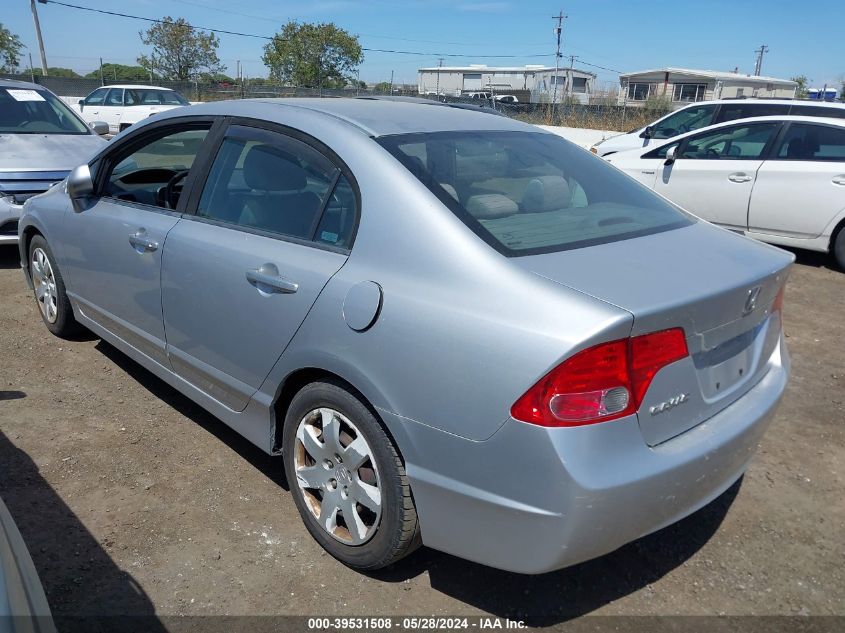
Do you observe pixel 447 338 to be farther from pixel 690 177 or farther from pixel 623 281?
pixel 690 177

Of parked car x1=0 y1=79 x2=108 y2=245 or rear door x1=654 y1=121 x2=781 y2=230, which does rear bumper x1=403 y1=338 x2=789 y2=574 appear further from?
rear door x1=654 y1=121 x2=781 y2=230

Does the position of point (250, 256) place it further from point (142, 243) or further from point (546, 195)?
point (546, 195)

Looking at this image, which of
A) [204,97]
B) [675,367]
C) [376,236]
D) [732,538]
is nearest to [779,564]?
[732,538]

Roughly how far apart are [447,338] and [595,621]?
1182 mm

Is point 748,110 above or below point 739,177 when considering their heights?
above

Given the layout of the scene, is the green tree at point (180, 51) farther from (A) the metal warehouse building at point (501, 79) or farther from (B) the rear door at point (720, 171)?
(B) the rear door at point (720, 171)

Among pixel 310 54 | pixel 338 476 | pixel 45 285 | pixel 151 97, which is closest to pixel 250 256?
pixel 338 476

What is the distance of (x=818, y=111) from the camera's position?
28.6 ft

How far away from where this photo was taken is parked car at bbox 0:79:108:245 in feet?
20.6

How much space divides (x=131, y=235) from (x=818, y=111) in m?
8.49

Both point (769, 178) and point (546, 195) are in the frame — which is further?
point (769, 178)

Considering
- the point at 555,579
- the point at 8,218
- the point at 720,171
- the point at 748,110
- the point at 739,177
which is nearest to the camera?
the point at 555,579

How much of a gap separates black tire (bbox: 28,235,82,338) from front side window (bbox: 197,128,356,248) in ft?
5.98

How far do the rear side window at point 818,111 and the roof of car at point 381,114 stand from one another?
6.79 m
